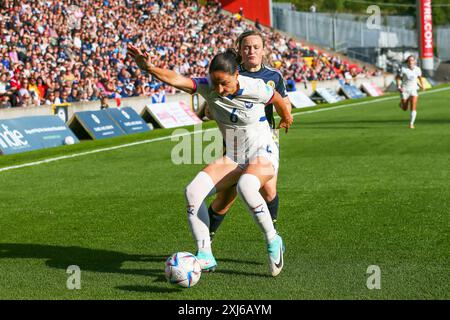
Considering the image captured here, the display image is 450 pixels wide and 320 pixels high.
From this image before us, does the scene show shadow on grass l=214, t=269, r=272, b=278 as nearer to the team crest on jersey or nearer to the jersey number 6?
the jersey number 6

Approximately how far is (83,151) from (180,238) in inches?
460

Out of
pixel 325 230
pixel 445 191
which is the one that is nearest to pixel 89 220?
pixel 325 230

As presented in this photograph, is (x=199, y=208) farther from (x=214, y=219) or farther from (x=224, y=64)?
(x=224, y=64)

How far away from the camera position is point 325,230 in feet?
30.2

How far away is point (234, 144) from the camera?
7.50 meters

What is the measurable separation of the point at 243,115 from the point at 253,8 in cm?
5482

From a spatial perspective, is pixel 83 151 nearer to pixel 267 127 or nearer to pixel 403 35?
pixel 267 127

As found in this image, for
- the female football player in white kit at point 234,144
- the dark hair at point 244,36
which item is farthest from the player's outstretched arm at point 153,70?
the dark hair at point 244,36

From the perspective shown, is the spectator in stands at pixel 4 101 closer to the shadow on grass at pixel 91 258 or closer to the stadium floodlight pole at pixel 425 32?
the shadow on grass at pixel 91 258

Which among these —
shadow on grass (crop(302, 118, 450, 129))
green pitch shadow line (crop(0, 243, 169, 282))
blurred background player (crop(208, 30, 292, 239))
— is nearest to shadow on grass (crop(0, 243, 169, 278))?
green pitch shadow line (crop(0, 243, 169, 282))

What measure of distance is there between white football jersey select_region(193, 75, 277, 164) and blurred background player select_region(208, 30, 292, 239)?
444mm

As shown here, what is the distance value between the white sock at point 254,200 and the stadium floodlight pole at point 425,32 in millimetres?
54450

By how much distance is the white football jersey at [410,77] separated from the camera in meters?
24.2

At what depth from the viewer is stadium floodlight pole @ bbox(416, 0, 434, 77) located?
5925 centimetres
